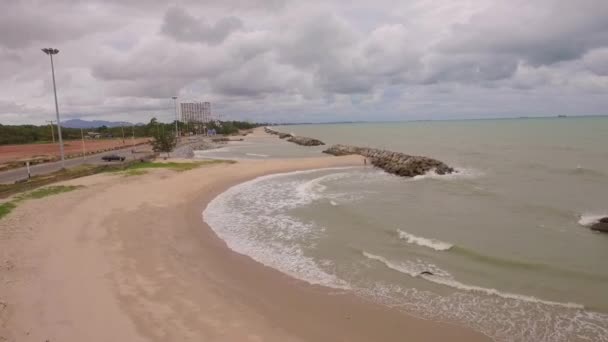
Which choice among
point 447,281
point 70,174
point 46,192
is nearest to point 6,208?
point 46,192

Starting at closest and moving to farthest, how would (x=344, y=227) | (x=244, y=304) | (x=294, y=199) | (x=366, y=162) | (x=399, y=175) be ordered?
(x=244, y=304) < (x=344, y=227) < (x=294, y=199) < (x=399, y=175) < (x=366, y=162)

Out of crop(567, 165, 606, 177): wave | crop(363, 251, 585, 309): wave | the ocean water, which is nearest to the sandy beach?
the ocean water

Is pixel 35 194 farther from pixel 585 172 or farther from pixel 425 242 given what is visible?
pixel 585 172

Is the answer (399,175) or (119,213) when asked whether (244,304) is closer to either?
(119,213)

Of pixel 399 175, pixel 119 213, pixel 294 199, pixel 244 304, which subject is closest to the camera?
pixel 244 304

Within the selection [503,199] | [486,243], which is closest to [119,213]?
[486,243]

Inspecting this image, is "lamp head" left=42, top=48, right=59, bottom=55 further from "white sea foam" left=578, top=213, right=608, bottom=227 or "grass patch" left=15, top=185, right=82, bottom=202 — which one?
"white sea foam" left=578, top=213, right=608, bottom=227

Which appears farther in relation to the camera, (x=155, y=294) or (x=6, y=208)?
(x=6, y=208)
